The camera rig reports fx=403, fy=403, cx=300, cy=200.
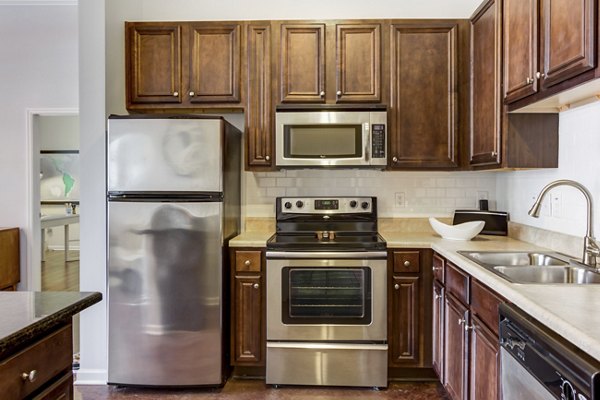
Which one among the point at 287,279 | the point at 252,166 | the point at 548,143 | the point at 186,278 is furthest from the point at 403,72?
the point at 186,278

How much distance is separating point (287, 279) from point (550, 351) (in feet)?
5.37

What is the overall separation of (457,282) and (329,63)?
1673 millimetres

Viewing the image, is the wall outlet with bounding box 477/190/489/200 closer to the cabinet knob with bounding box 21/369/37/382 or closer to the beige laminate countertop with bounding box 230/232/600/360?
the beige laminate countertop with bounding box 230/232/600/360

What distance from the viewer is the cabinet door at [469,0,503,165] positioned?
7.50 feet

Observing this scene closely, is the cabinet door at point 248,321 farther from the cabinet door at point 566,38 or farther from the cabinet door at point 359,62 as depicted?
the cabinet door at point 566,38

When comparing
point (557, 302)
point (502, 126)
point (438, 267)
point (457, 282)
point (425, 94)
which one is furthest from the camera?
point (425, 94)

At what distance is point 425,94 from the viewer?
2.77m

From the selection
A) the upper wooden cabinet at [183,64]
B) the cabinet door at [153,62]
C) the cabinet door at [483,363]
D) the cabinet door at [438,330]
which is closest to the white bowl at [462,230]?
the cabinet door at [438,330]

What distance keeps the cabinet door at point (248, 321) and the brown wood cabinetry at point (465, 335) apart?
1.10m

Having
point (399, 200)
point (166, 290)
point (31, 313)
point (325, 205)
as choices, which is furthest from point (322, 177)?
point (31, 313)

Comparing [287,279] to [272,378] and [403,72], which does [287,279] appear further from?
[403,72]

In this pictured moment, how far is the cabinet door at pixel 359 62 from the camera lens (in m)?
2.78

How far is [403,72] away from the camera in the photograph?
2.78 meters

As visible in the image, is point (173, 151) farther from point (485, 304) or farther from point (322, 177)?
point (485, 304)
